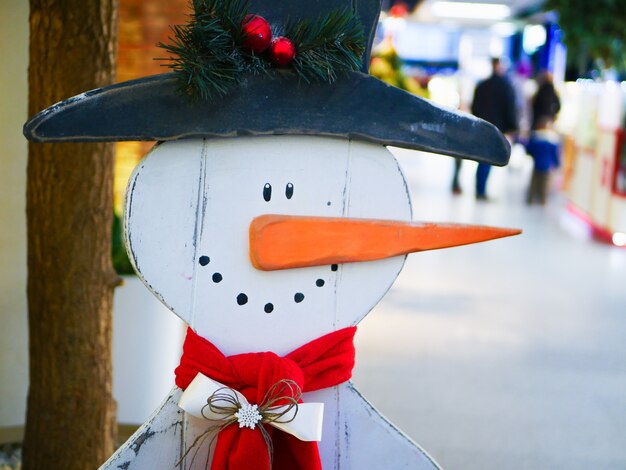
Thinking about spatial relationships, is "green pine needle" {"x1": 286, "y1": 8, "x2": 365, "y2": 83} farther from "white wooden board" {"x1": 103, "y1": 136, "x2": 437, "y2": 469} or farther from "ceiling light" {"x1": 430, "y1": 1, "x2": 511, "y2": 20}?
"ceiling light" {"x1": 430, "y1": 1, "x2": 511, "y2": 20}

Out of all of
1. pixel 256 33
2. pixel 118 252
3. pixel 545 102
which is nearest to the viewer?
pixel 256 33

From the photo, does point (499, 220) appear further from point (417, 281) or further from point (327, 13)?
point (327, 13)

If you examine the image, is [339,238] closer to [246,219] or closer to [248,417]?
[246,219]

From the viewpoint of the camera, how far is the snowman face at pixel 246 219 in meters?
1.35

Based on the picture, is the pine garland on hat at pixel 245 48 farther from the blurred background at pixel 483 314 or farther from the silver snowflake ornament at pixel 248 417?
the blurred background at pixel 483 314

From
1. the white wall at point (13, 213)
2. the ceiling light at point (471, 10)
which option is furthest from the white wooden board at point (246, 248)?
the ceiling light at point (471, 10)

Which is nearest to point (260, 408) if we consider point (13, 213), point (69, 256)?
point (69, 256)

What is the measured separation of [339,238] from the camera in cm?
138

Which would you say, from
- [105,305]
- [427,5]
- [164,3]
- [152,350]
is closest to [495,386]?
[152,350]

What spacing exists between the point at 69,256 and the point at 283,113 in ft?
3.32

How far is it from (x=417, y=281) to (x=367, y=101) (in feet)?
13.1

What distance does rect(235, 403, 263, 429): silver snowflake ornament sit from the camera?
1323 millimetres

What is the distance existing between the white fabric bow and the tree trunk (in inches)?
36.4

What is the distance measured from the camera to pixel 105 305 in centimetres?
222
